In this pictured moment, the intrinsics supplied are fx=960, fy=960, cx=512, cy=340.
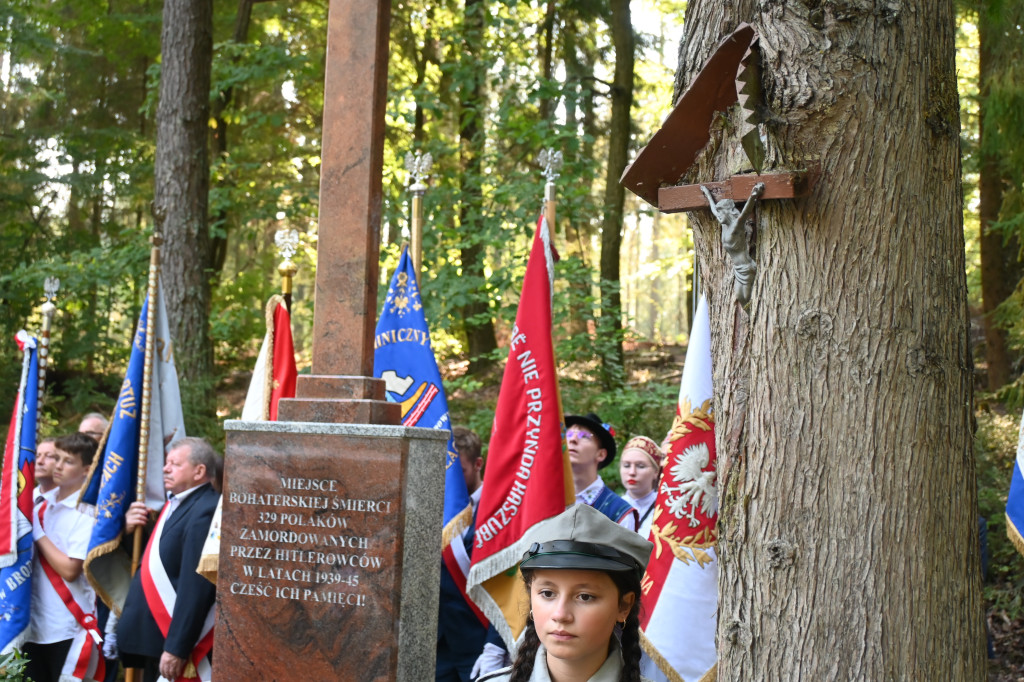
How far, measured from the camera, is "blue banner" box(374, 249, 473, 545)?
526 cm

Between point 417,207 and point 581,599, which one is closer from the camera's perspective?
point 581,599

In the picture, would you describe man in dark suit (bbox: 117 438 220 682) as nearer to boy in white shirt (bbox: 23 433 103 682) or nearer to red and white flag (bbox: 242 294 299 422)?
red and white flag (bbox: 242 294 299 422)

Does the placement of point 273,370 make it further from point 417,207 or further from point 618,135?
point 618,135

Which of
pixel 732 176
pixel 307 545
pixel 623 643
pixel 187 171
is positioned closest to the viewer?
pixel 623 643

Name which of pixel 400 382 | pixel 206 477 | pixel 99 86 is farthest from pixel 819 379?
pixel 99 86

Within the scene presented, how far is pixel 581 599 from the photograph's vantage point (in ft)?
7.79

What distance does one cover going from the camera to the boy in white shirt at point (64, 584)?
5.80 m

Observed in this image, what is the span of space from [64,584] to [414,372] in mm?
2580

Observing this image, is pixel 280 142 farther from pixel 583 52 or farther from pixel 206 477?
pixel 206 477

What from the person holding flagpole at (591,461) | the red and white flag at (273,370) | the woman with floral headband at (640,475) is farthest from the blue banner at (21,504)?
the woman with floral headband at (640,475)

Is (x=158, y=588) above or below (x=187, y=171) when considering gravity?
below

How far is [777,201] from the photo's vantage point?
2793mm

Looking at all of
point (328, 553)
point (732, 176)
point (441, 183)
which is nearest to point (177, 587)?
point (328, 553)

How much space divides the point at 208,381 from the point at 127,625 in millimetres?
4605
